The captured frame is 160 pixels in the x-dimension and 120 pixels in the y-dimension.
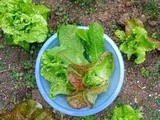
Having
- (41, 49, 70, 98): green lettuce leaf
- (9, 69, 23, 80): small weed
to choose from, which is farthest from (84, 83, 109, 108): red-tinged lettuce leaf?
(9, 69, 23, 80): small weed

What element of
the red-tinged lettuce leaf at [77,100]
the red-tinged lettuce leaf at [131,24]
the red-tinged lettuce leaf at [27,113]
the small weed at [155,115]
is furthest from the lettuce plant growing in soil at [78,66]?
the small weed at [155,115]

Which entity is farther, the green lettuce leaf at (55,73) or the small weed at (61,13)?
the small weed at (61,13)

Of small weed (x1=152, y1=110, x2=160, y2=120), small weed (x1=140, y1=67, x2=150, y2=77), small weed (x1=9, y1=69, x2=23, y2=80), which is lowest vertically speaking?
small weed (x1=152, y1=110, x2=160, y2=120)

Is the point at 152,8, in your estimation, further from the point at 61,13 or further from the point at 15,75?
the point at 15,75

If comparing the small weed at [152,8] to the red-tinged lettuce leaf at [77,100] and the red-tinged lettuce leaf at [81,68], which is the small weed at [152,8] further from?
the red-tinged lettuce leaf at [77,100]

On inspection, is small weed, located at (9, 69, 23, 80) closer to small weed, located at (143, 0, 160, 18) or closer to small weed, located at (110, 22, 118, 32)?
small weed, located at (110, 22, 118, 32)

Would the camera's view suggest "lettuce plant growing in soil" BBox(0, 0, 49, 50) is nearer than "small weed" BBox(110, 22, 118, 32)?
Yes
